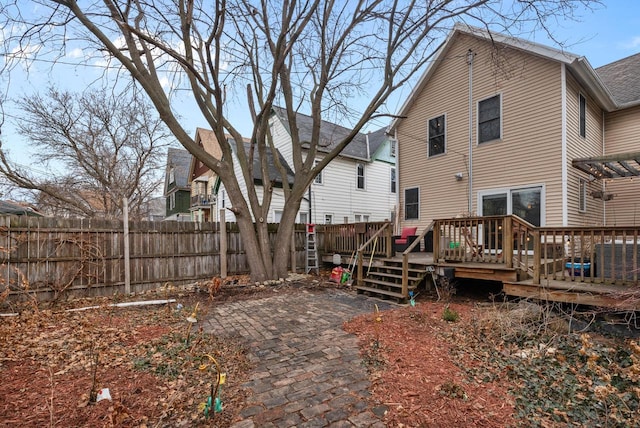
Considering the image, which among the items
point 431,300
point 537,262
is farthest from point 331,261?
point 537,262

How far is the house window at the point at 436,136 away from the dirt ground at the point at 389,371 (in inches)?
268

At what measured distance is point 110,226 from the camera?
7207mm

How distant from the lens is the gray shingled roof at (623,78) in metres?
8.66

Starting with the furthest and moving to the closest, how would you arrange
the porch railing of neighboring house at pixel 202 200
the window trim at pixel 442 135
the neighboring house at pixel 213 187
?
1. the porch railing of neighboring house at pixel 202 200
2. the neighboring house at pixel 213 187
3. the window trim at pixel 442 135

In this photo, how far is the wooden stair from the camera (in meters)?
6.58

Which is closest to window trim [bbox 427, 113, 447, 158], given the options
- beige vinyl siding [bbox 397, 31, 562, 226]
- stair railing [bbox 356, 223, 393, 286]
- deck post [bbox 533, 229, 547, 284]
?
beige vinyl siding [bbox 397, 31, 562, 226]

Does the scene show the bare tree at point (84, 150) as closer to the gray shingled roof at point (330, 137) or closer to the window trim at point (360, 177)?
the gray shingled roof at point (330, 137)

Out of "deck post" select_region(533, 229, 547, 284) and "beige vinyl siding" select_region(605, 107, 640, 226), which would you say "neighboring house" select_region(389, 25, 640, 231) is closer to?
"beige vinyl siding" select_region(605, 107, 640, 226)

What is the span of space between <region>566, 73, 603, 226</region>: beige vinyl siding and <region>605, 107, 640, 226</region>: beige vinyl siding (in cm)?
27

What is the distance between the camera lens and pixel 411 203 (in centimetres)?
1111

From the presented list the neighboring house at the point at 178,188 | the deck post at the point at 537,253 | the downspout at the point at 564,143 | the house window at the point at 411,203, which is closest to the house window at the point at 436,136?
the house window at the point at 411,203

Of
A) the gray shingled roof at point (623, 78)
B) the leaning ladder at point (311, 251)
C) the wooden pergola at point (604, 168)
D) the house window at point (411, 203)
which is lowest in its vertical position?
the leaning ladder at point (311, 251)

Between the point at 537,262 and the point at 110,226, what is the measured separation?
358 inches

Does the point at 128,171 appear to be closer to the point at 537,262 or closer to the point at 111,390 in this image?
the point at 111,390
